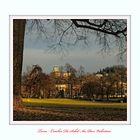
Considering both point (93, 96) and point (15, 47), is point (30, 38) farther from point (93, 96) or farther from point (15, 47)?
point (93, 96)

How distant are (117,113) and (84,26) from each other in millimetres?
607

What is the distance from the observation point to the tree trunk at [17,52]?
4.54 metres

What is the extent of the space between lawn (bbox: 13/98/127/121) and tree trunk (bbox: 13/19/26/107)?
0.07 metres

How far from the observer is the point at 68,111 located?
15.0 feet

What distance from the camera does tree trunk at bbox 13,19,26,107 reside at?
454 cm

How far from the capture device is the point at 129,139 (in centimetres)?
450

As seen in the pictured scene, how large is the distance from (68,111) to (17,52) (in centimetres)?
51

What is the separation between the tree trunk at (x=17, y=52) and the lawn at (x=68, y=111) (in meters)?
0.07

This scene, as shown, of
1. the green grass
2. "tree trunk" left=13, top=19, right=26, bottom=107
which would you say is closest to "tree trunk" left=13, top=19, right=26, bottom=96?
"tree trunk" left=13, top=19, right=26, bottom=107

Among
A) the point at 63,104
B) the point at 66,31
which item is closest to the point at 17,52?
the point at 66,31

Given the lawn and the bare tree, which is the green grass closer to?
the lawn

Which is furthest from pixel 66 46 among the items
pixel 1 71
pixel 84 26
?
pixel 1 71

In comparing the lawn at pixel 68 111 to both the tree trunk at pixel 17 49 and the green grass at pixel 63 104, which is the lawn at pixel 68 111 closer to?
the green grass at pixel 63 104

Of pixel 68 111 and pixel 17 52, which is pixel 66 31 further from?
pixel 68 111
